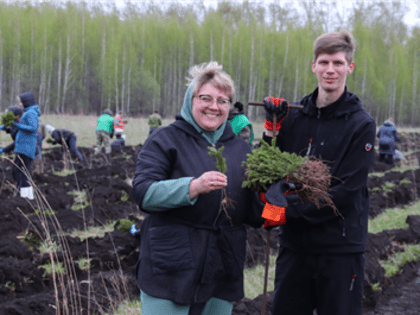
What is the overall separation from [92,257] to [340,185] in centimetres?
363

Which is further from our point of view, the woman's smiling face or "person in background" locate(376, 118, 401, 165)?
"person in background" locate(376, 118, 401, 165)

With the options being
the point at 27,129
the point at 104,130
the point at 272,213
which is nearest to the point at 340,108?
the point at 272,213

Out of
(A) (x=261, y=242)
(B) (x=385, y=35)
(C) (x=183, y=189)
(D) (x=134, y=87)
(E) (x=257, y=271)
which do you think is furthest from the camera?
(B) (x=385, y=35)

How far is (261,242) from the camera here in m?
5.80

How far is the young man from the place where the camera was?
6.89ft

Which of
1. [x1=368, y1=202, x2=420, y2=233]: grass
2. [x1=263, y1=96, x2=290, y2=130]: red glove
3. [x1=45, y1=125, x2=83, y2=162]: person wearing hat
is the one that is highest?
[x1=263, y1=96, x2=290, y2=130]: red glove

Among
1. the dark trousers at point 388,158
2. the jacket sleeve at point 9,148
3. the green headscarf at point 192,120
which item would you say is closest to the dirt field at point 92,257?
the jacket sleeve at point 9,148

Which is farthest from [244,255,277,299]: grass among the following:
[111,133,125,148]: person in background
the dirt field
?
[111,133,125,148]: person in background

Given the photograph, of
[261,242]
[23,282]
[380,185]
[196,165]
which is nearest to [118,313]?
[23,282]

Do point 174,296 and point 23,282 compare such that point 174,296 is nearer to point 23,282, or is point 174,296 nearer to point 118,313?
point 118,313

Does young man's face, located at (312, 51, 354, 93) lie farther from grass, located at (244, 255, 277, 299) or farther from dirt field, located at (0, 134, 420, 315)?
grass, located at (244, 255, 277, 299)

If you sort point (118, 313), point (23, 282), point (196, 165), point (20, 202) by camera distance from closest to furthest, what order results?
point (196, 165) → point (118, 313) → point (23, 282) → point (20, 202)

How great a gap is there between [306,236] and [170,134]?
97cm

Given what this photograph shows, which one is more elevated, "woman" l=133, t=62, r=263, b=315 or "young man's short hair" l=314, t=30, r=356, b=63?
"young man's short hair" l=314, t=30, r=356, b=63
